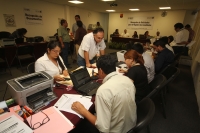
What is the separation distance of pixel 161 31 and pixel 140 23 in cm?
161

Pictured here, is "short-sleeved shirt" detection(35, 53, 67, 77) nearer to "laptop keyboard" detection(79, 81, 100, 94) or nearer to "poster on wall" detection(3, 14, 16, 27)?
"laptop keyboard" detection(79, 81, 100, 94)

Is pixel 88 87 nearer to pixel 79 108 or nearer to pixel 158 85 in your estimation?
pixel 79 108

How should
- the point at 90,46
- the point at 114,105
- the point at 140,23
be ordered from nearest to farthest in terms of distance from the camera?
the point at 114,105 → the point at 90,46 → the point at 140,23

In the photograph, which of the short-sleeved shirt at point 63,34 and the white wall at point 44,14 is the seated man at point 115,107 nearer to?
the short-sleeved shirt at point 63,34

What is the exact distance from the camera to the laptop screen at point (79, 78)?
1377 mm

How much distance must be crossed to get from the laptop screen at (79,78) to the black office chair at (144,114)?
700mm

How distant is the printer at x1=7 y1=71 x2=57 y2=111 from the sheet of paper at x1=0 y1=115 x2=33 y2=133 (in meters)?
0.17

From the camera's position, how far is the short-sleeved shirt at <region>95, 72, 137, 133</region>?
83 centimetres

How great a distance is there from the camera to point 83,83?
148cm

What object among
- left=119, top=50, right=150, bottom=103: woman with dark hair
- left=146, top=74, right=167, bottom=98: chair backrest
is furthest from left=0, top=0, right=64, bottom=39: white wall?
left=146, top=74, right=167, bottom=98: chair backrest

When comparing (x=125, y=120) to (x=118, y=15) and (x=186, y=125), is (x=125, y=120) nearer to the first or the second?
(x=186, y=125)

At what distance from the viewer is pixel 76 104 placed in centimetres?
106

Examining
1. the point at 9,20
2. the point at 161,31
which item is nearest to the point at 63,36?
the point at 9,20

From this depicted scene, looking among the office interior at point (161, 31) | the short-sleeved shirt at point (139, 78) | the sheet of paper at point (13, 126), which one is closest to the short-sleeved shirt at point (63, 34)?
the office interior at point (161, 31)
